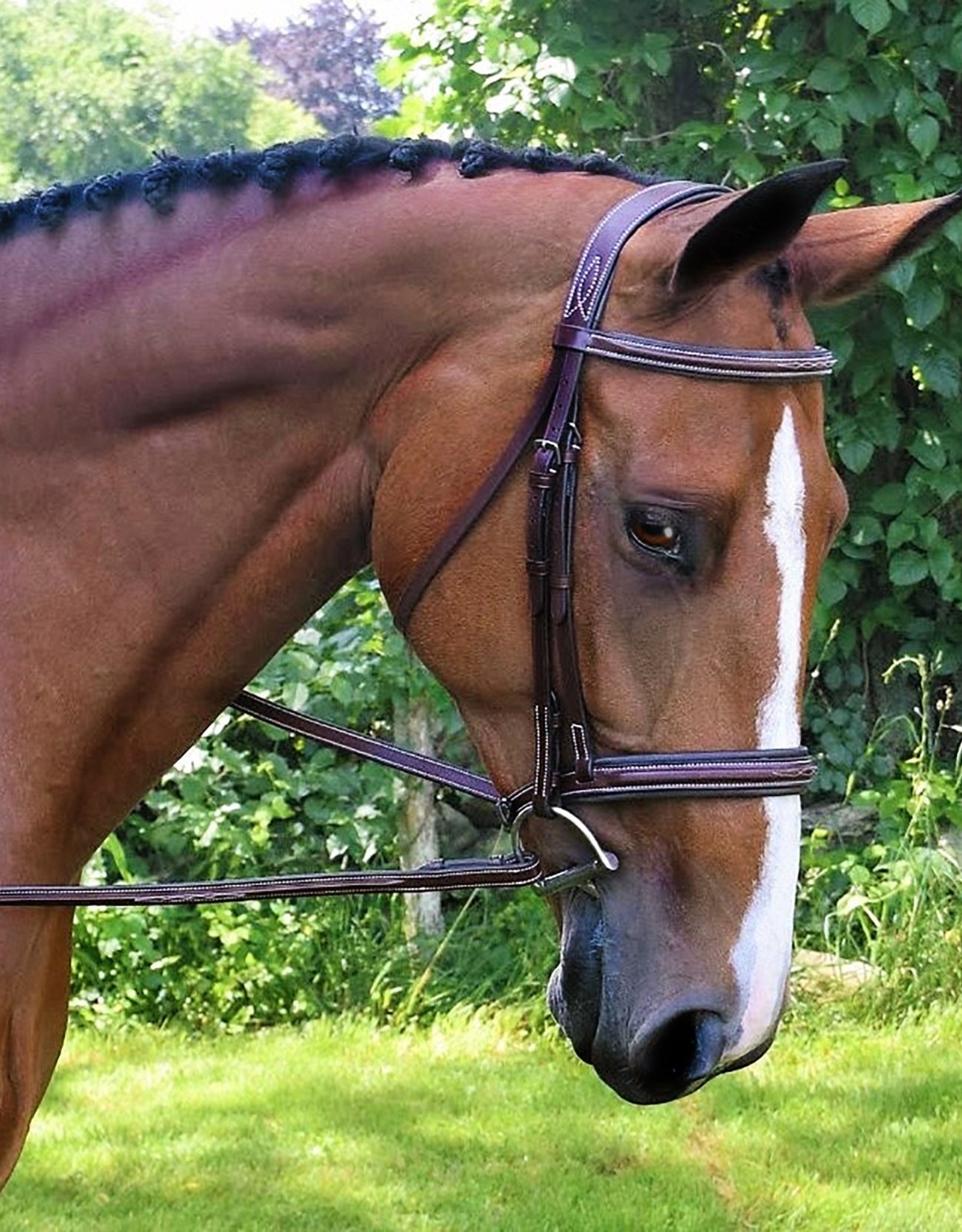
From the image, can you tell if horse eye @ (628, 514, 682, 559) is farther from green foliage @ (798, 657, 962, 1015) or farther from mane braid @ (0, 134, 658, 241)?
green foliage @ (798, 657, 962, 1015)

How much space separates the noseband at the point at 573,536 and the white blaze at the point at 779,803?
0.04 meters

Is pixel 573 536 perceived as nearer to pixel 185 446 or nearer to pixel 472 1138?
pixel 185 446

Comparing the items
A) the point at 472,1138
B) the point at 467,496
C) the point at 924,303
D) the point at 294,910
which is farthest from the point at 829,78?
the point at 467,496

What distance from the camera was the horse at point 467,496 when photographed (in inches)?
66.2

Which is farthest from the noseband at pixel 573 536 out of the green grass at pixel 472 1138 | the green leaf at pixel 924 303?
the green leaf at pixel 924 303

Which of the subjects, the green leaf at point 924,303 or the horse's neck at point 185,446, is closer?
the horse's neck at point 185,446

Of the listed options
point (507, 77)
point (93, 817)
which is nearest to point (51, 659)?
point (93, 817)

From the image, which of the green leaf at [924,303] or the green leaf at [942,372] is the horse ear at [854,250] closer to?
the green leaf at [924,303]

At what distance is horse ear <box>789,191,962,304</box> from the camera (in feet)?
6.15

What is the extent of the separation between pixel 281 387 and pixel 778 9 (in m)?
4.23

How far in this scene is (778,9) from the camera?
5426 mm

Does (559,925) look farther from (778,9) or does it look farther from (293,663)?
(778,9)

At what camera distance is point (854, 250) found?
190 cm

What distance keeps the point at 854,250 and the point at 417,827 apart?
3.76m
